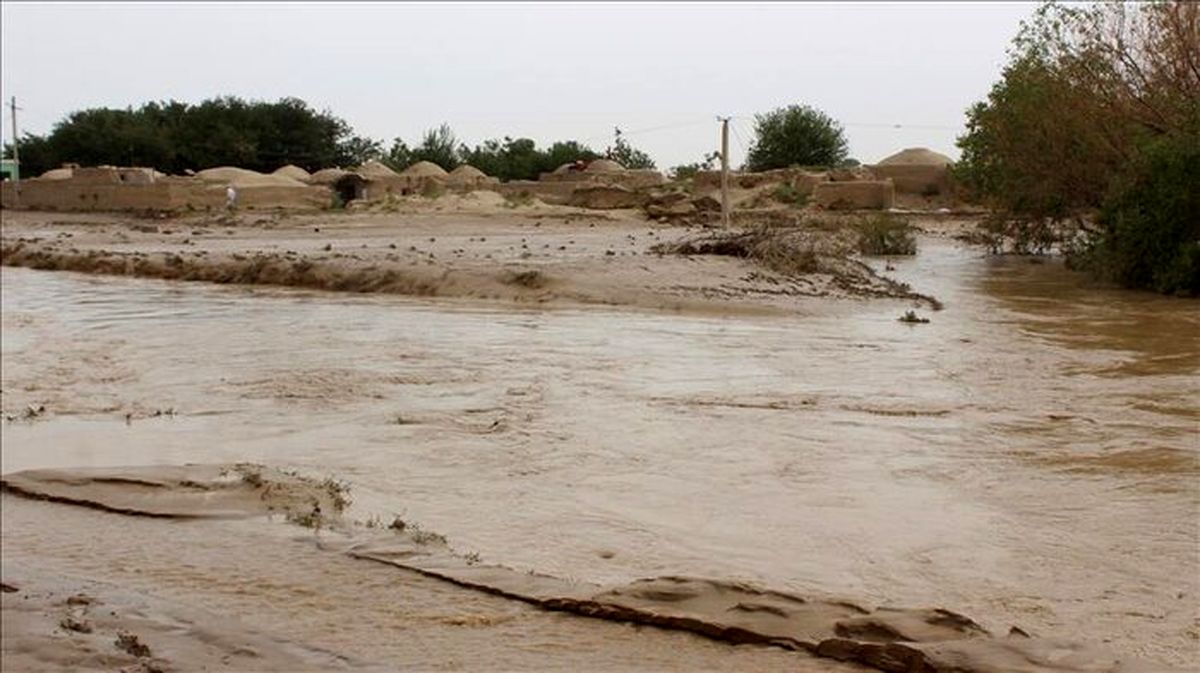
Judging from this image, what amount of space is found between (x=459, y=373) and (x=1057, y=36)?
12446mm

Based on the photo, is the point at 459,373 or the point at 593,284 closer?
the point at 459,373

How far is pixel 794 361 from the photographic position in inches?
399

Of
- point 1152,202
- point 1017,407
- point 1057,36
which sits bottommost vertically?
point 1017,407

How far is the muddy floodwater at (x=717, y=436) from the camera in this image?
15.5 feet

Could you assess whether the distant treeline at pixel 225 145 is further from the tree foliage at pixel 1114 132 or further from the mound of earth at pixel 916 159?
the tree foliage at pixel 1114 132

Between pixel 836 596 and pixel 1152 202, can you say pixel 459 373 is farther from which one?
pixel 1152 202

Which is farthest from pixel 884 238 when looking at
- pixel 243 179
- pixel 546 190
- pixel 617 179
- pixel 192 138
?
pixel 192 138

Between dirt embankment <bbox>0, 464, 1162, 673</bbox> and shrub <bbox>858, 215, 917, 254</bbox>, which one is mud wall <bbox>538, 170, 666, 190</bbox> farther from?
dirt embankment <bbox>0, 464, 1162, 673</bbox>

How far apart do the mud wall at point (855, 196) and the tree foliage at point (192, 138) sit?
2931cm

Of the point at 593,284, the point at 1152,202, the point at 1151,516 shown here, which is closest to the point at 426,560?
the point at 1151,516

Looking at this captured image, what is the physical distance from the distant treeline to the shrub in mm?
30225

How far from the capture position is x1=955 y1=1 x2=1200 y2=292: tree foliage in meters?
15.5

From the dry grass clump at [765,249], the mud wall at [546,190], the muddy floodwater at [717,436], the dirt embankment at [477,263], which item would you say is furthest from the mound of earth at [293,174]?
the muddy floodwater at [717,436]

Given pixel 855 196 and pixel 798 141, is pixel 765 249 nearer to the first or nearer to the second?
pixel 855 196
